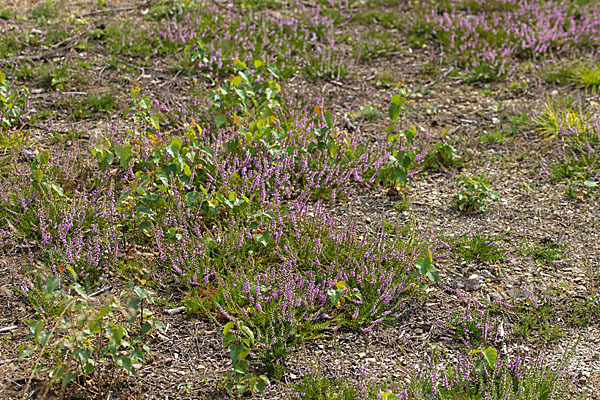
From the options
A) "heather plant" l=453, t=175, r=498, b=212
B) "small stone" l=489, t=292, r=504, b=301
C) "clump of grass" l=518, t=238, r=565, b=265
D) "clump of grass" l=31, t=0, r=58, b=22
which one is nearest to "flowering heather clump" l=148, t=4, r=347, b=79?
"clump of grass" l=31, t=0, r=58, b=22

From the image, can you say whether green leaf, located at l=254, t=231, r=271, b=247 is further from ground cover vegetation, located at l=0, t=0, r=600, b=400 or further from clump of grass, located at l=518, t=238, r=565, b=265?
clump of grass, located at l=518, t=238, r=565, b=265

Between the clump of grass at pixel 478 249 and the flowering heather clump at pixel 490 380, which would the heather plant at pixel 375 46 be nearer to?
the clump of grass at pixel 478 249

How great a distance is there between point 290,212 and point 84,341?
6.44 ft

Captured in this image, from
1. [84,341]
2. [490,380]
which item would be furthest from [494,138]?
[84,341]

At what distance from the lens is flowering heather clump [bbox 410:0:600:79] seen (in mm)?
7297

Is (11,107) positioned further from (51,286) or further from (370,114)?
(370,114)

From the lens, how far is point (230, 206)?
4344mm

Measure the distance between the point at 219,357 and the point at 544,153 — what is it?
12.9 ft

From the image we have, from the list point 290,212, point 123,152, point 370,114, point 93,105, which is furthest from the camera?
point 370,114

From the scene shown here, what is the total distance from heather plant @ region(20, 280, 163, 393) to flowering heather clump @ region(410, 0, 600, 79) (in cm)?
539

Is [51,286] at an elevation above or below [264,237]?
above

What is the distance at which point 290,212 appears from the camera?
4.65 m

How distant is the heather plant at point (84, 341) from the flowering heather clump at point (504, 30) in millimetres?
5389

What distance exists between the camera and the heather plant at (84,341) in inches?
116
